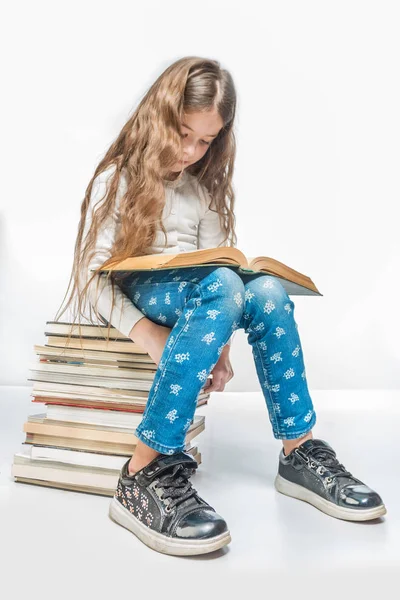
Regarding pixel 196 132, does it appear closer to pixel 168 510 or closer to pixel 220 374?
pixel 220 374

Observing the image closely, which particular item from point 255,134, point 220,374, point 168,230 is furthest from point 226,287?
point 255,134

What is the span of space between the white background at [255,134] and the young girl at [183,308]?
1.00m

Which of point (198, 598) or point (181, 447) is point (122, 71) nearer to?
point (181, 447)

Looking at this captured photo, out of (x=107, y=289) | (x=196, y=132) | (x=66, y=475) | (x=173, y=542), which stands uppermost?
(x=196, y=132)

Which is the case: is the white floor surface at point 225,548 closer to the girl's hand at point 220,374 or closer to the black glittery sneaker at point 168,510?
the black glittery sneaker at point 168,510

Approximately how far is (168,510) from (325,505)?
0.28 meters

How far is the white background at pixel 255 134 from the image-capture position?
2.28 meters

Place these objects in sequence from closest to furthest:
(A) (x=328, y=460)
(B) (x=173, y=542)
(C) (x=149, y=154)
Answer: (B) (x=173, y=542) < (A) (x=328, y=460) < (C) (x=149, y=154)

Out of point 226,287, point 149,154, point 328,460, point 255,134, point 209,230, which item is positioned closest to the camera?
point 226,287

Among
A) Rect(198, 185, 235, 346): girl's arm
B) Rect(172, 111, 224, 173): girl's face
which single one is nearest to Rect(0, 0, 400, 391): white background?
Rect(198, 185, 235, 346): girl's arm

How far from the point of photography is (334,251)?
2293 mm

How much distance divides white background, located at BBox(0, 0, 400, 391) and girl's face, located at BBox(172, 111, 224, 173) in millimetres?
1050

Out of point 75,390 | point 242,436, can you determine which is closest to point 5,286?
point 242,436

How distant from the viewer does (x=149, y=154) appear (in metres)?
1.17
